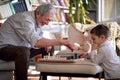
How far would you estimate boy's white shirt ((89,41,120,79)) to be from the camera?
247cm

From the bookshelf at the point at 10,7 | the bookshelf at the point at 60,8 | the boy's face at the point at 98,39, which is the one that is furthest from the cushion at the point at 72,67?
the bookshelf at the point at 60,8

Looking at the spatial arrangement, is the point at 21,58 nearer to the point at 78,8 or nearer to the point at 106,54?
the point at 106,54

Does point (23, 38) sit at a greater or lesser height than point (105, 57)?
greater

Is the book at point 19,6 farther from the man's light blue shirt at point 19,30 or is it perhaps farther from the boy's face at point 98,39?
the boy's face at point 98,39

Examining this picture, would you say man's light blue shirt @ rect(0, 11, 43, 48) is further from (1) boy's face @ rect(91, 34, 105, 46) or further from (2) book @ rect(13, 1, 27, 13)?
(2) book @ rect(13, 1, 27, 13)

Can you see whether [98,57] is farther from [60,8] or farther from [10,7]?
[60,8]

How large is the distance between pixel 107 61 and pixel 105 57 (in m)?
0.04

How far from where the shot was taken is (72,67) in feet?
7.93

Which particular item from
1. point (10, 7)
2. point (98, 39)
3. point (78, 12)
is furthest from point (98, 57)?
point (78, 12)

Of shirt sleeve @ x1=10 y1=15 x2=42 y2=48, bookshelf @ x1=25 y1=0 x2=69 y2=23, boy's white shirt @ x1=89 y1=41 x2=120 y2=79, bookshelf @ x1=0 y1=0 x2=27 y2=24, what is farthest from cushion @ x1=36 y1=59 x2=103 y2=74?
bookshelf @ x1=25 y1=0 x2=69 y2=23

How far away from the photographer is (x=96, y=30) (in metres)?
2.58

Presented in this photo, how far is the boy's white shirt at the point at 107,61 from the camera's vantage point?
2.47m

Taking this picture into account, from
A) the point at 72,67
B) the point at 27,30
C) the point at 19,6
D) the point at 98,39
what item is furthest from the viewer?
the point at 19,6

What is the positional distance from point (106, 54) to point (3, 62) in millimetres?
972
